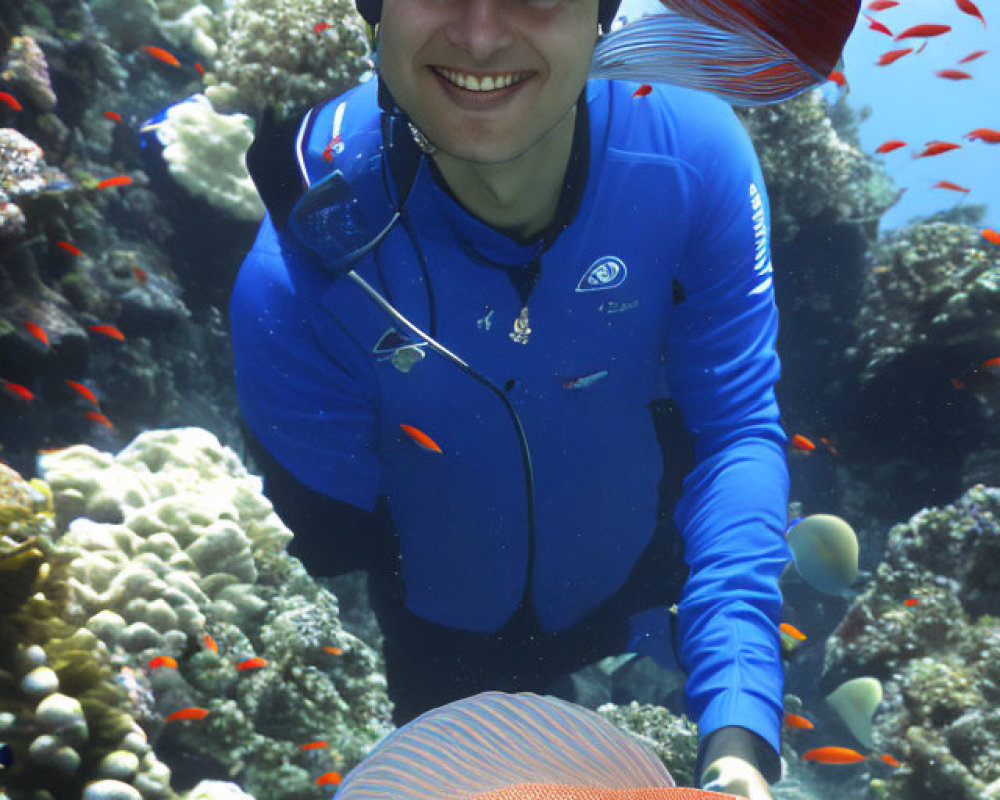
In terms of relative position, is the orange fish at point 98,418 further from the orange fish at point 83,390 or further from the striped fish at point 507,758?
the striped fish at point 507,758

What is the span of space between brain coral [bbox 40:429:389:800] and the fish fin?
207 cm

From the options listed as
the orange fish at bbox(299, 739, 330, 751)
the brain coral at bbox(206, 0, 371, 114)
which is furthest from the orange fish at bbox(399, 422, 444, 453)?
the brain coral at bbox(206, 0, 371, 114)

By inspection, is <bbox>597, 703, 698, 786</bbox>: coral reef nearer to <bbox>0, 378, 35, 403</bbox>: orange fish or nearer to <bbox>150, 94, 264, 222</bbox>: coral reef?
<bbox>0, 378, 35, 403</bbox>: orange fish

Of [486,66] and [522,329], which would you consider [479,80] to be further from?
[522,329]

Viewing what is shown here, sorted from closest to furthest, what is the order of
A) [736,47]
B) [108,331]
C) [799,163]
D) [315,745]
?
1. [736,47]
2. [315,745]
3. [108,331]
4. [799,163]

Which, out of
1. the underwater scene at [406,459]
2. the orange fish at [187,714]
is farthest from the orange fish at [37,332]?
the orange fish at [187,714]

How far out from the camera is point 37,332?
372cm

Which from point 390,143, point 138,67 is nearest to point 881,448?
point 390,143

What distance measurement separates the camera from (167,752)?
2.65m

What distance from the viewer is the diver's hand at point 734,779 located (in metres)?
1.13

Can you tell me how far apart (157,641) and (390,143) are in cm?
193

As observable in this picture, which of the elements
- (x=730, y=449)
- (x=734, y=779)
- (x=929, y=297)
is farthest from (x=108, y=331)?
(x=929, y=297)

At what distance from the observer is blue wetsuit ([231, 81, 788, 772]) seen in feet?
7.73

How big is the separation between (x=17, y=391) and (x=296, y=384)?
6.75 ft
